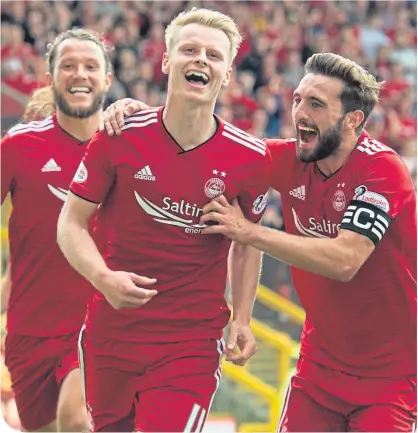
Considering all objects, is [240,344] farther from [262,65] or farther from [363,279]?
[262,65]

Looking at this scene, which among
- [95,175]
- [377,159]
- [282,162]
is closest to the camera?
[95,175]

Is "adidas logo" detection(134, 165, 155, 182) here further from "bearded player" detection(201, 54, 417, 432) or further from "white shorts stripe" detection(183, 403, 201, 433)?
"white shorts stripe" detection(183, 403, 201, 433)

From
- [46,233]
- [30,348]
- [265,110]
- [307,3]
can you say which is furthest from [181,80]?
[307,3]

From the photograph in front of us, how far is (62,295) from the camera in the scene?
19.3 feet

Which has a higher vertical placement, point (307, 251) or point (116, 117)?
point (116, 117)

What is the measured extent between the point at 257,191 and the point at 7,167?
168 cm

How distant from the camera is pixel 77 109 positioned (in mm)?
6004

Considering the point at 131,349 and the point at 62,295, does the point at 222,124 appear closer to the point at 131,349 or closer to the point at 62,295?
the point at 131,349

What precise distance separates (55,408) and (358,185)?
2.43 m

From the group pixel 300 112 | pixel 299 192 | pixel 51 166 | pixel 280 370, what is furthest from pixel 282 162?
pixel 280 370

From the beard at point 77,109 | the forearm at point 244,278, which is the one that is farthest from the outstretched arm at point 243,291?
the beard at point 77,109

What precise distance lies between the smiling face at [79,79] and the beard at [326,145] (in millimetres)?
1585

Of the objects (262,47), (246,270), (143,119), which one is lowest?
(246,270)

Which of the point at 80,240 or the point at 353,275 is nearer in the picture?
the point at 80,240
